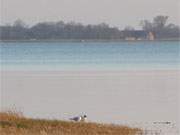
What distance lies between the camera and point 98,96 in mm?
21547

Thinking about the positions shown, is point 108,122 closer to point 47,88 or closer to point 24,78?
point 47,88

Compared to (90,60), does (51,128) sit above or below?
above

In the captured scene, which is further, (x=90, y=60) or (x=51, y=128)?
(x=90, y=60)

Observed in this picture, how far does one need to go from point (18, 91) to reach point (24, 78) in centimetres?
553

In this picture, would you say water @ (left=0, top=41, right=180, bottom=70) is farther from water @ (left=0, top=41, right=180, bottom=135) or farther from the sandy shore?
the sandy shore

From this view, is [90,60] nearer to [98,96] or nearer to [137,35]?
[98,96]

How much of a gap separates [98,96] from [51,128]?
7.86m

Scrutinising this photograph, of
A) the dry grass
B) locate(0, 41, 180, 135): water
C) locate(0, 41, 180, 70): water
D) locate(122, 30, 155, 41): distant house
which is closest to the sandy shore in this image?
locate(0, 41, 180, 135): water

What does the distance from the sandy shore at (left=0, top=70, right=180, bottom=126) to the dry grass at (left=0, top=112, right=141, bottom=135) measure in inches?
85.0

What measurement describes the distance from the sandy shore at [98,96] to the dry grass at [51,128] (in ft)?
7.09

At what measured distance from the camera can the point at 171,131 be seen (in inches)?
575

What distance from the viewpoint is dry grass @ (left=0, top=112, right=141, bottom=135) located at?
13.2 metres

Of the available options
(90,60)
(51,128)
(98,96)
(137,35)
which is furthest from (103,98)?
(137,35)

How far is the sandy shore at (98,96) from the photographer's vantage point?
17859 mm
